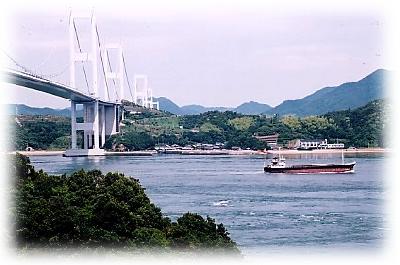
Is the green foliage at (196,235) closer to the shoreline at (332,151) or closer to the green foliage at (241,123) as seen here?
the shoreline at (332,151)

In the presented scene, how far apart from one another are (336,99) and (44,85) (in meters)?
32.3

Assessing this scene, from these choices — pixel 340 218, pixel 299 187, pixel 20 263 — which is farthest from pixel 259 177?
Answer: pixel 20 263

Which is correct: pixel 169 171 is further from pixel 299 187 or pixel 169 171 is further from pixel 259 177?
pixel 299 187

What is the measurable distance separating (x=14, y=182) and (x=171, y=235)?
1129 mm

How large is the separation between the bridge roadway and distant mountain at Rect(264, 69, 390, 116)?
21.6 m

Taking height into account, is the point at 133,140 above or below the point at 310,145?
above

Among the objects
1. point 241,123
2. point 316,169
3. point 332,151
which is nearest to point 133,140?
point 241,123

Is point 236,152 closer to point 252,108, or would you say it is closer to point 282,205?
point 282,205

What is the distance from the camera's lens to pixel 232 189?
372 inches

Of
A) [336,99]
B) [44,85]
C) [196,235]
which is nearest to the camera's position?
[196,235]

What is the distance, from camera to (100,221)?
391cm

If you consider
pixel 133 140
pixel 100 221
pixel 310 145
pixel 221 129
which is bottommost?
pixel 100 221

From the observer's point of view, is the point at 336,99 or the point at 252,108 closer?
the point at 336,99

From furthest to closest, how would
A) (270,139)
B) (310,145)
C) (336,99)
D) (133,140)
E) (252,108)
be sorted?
(252,108) < (336,99) < (270,139) < (310,145) < (133,140)
